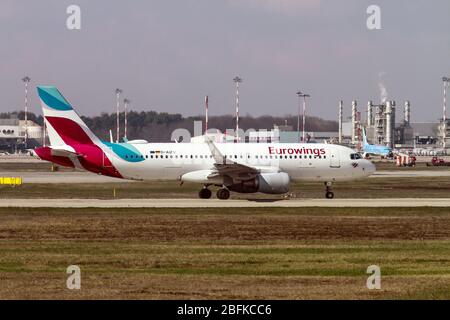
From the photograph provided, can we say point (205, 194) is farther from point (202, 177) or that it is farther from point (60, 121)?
point (60, 121)

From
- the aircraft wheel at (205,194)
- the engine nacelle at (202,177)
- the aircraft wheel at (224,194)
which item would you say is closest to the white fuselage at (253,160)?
the engine nacelle at (202,177)

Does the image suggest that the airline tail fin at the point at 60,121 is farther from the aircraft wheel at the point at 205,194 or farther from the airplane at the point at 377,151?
the airplane at the point at 377,151

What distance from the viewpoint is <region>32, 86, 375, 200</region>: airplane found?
57562 mm

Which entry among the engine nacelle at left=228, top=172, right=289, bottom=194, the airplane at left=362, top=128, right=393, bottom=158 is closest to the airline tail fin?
the engine nacelle at left=228, top=172, right=289, bottom=194

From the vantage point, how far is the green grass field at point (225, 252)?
2331 centimetres

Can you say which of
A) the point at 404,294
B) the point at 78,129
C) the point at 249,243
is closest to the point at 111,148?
the point at 78,129

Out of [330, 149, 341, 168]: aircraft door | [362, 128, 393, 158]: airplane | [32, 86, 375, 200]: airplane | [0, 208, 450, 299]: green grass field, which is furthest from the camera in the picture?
[362, 128, 393, 158]: airplane

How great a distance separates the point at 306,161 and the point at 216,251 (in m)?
29.7

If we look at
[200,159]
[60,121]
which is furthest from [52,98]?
[200,159]

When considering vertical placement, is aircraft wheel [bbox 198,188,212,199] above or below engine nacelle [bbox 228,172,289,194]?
below

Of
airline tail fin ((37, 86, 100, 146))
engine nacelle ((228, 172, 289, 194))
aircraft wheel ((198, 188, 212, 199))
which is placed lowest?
aircraft wheel ((198, 188, 212, 199))

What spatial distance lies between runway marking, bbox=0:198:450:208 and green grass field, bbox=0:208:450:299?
352 cm

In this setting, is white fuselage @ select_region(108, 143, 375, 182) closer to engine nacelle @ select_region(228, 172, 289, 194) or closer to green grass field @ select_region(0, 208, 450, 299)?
engine nacelle @ select_region(228, 172, 289, 194)

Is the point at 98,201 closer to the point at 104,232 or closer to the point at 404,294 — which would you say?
the point at 104,232
